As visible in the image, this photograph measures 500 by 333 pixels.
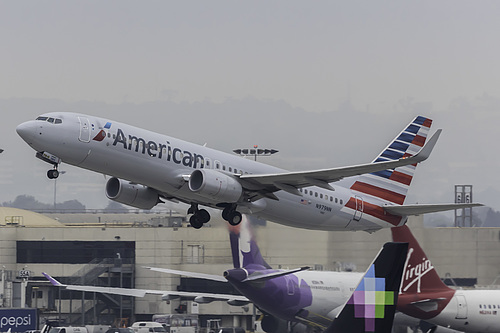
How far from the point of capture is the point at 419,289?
4394 cm

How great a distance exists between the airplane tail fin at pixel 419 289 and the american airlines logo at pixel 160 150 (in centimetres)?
1074

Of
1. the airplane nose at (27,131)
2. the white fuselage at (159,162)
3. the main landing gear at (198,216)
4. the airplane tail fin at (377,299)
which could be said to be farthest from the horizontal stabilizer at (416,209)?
the airplane nose at (27,131)

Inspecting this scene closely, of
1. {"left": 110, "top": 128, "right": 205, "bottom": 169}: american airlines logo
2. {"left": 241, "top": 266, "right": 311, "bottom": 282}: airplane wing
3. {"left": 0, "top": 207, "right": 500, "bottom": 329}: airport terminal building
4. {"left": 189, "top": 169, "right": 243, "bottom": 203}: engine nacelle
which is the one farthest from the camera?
{"left": 0, "top": 207, "right": 500, "bottom": 329}: airport terminal building

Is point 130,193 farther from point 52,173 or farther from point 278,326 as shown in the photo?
point 278,326

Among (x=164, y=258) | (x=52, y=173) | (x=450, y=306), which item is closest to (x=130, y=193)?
(x=52, y=173)

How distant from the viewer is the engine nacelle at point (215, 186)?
36625mm

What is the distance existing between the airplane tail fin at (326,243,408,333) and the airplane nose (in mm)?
14485

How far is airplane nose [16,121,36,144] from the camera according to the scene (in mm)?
34250

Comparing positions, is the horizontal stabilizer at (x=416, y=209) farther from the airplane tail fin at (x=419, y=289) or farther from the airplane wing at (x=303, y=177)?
the airplane wing at (x=303, y=177)

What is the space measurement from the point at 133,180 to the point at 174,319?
Answer: 24.9 meters

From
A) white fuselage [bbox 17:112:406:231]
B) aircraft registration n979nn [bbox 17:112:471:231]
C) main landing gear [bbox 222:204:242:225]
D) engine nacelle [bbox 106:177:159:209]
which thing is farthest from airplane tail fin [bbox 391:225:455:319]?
engine nacelle [bbox 106:177:159:209]

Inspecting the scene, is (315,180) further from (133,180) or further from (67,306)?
A: (67,306)

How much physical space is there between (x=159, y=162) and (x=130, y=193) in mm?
4210

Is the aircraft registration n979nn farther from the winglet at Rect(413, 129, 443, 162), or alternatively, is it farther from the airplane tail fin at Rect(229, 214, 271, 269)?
the airplane tail fin at Rect(229, 214, 271, 269)
